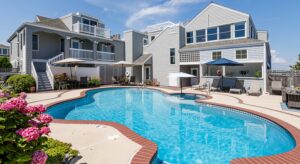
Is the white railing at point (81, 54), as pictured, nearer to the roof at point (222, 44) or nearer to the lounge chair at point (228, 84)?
the roof at point (222, 44)

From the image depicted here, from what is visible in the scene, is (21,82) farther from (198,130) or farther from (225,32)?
(225,32)

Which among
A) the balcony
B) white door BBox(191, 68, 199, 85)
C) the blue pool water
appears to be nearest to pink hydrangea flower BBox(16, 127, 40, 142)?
the blue pool water

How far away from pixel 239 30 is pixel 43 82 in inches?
911

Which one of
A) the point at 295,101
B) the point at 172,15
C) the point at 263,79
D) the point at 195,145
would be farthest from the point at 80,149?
the point at 172,15

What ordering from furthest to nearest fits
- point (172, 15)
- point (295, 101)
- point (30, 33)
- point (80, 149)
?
point (172, 15) < point (30, 33) < point (295, 101) < point (80, 149)

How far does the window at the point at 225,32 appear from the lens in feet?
74.5

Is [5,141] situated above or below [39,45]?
below

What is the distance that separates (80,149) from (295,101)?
12076 millimetres

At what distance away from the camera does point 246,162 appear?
460 centimetres

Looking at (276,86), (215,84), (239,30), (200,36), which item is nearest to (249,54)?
(239,30)

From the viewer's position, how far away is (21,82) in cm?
1716

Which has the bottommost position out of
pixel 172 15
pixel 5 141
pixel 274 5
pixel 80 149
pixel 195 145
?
pixel 195 145

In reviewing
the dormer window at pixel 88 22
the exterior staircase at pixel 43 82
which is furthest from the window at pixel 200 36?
the exterior staircase at pixel 43 82

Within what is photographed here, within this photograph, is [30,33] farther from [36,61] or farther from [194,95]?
[194,95]
